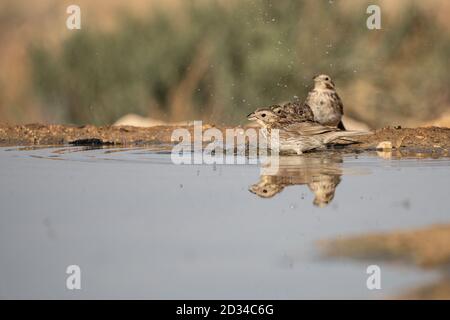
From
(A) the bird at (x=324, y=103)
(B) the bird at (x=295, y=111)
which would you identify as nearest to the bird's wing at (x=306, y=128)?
(B) the bird at (x=295, y=111)

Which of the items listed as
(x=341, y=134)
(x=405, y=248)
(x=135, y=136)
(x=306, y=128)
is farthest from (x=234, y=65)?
(x=405, y=248)

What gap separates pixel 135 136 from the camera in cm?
1362

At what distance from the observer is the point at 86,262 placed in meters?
5.48

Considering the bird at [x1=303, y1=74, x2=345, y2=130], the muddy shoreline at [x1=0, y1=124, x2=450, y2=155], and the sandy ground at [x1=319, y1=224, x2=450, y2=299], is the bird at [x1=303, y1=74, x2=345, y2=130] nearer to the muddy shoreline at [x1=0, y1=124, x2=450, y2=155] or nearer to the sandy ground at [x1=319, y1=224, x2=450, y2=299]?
the muddy shoreline at [x1=0, y1=124, x2=450, y2=155]

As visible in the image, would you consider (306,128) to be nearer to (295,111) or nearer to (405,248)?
(295,111)

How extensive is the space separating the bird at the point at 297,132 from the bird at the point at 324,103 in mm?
1487

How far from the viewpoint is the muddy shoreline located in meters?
12.2

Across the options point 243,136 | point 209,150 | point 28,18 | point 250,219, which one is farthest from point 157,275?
point 28,18

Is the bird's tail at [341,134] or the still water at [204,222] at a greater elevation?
the bird's tail at [341,134]

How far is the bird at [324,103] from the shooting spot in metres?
13.7

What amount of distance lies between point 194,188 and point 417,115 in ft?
27.4

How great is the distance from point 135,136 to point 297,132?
2.87 metres

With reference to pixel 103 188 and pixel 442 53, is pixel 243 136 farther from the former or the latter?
pixel 103 188

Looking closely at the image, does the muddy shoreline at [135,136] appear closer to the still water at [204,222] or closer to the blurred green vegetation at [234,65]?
the blurred green vegetation at [234,65]
